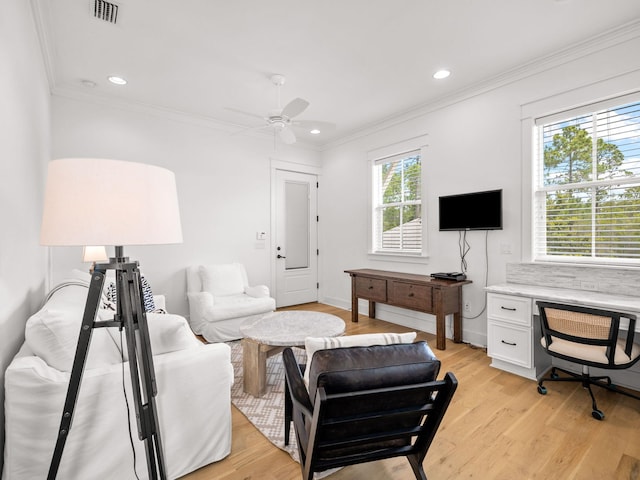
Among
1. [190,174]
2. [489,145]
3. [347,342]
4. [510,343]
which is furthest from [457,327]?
[190,174]

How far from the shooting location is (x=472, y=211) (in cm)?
353

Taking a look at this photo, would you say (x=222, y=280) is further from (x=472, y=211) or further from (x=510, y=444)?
(x=510, y=444)

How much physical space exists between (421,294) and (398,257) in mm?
941

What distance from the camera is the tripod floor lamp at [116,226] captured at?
1.10 m

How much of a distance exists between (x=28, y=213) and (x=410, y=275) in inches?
147

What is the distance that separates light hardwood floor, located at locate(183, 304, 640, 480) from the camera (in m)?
1.69

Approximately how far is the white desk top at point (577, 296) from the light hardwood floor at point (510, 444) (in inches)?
28.9

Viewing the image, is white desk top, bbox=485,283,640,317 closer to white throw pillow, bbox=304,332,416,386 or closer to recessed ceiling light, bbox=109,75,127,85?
white throw pillow, bbox=304,332,416,386

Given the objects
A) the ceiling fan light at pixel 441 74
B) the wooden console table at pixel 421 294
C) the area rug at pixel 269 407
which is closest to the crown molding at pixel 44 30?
the area rug at pixel 269 407

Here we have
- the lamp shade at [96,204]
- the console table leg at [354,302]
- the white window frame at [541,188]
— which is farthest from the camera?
the console table leg at [354,302]

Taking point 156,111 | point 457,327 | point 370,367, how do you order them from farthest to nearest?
1. point 156,111
2. point 457,327
3. point 370,367

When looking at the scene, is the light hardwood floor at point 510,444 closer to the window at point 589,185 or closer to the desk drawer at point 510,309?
the desk drawer at point 510,309

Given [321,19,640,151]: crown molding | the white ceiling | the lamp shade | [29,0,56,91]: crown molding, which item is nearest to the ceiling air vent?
the white ceiling

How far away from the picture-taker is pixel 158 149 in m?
4.13
